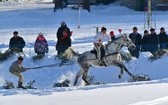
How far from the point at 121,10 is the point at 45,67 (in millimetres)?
27319

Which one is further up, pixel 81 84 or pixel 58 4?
pixel 58 4

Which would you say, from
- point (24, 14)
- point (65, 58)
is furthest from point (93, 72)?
point (24, 14)

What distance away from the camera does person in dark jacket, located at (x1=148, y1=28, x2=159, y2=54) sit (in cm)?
2140

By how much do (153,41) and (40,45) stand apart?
4116 millimetres

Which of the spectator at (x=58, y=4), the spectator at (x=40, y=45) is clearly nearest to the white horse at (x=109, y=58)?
the spectator at (x=40, y=45)

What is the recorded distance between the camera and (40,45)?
71.8ft

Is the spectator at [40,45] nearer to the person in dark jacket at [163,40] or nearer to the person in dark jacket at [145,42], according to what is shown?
the person in dark jacket at [145,42]

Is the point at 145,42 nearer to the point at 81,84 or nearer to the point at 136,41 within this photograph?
the point at 136,41

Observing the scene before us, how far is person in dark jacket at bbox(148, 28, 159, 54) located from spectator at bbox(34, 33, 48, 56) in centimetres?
381

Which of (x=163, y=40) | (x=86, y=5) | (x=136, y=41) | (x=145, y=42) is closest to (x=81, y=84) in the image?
(x=136, y=41)

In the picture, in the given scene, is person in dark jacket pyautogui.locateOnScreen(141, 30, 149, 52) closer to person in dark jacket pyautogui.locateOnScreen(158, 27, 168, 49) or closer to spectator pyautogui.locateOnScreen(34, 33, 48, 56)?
person in dark jacket pyautogui.locateOnScreen(158, 27, 168, 49)

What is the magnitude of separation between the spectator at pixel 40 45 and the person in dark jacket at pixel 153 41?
12.5ft

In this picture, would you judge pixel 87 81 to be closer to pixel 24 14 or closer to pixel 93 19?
pixel 93 19

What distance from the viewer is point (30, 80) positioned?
20766mm
